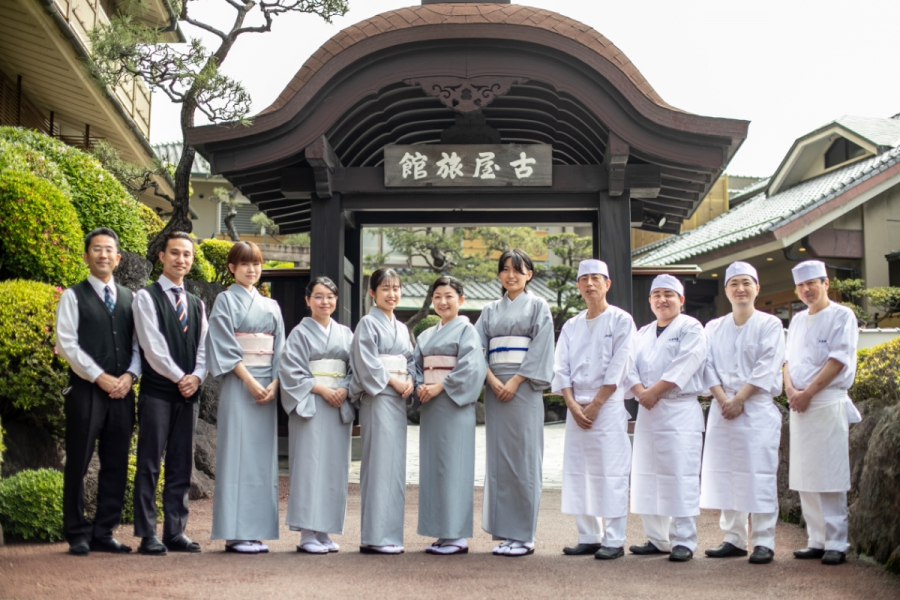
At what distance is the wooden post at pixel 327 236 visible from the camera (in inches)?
Result: 328

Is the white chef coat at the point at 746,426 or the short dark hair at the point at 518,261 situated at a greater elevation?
the short dark hair at the point at 518,261

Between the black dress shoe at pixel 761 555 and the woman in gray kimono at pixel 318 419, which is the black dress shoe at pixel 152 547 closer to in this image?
the woman in gray kimono at pixel 318 419

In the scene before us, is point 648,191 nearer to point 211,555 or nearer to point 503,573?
point 503,573

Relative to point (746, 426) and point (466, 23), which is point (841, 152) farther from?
point (746, 426)

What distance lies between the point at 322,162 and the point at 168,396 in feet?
10.6

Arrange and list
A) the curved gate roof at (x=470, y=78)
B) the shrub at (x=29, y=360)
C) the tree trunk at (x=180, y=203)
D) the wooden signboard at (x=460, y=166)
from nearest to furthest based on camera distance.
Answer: the shrub at (x=29, y=360)
the curved gate roof at (x=470, y=78)
the wooden signboard at (x=460, y=166)
the tree trunk at (x=180, y=203)

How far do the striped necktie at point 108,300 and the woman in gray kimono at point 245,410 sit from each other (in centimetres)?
61

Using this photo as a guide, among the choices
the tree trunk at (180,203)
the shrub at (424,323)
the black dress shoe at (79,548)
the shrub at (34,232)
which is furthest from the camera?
the shrub at (424,323)

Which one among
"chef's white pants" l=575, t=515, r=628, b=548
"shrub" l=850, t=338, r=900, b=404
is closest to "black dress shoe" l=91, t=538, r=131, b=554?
"chef's white pants" l=575, t=515, r=628, b=548

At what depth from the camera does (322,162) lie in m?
7.91

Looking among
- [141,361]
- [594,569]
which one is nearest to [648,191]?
[594,569]

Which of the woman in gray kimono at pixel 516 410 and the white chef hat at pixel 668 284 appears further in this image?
the white chef hat at pixel 668 284

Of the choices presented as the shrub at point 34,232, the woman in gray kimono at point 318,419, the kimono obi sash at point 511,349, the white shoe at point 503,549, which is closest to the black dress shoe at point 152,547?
the woman in gray kimono at point 318,419

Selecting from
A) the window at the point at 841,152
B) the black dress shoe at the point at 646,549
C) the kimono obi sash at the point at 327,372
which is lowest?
the black dress shoe at the point at 646,549
